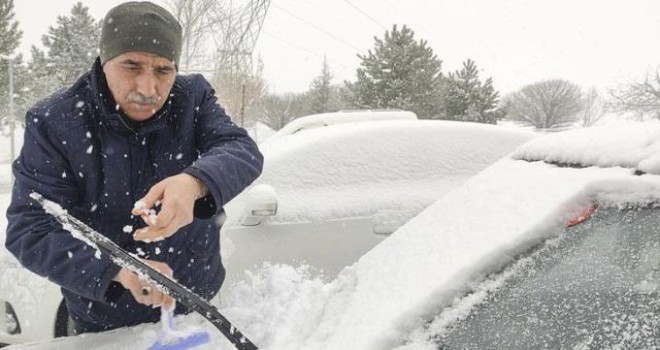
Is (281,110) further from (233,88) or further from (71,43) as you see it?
(233,88)

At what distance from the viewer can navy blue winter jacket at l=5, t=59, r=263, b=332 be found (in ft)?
4.95

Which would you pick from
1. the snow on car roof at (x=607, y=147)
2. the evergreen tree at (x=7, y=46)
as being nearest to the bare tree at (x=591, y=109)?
the evergreen tree at (x=7, y=46)

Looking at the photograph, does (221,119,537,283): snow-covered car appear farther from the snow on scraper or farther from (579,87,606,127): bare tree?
(579,87,606,127): bare tree

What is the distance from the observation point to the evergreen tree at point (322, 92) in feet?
157

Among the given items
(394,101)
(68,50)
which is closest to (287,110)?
(68,50)

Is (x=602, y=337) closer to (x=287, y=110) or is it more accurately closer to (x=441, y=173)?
(x=441, y=173)

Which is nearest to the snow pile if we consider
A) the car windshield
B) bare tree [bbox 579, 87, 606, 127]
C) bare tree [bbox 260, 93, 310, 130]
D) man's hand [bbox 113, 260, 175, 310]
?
man's hand [bbox 113, 260, 175, 310]

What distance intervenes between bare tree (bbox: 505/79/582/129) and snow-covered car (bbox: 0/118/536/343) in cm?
3253

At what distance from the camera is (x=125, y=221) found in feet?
5.83

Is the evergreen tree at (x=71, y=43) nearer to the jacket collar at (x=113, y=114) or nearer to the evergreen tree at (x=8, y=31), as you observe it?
the evergreen tree at (x=8, y=31)

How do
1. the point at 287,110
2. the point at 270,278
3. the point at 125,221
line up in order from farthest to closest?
the point at 287,110, the point at 270,278, the point at 125,221

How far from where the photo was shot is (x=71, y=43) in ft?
100

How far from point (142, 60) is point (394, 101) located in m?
22.7

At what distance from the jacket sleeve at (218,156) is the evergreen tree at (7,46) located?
30.1 meters
